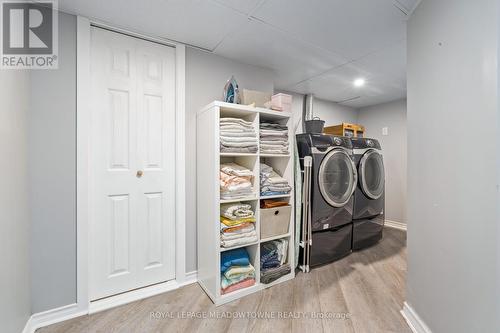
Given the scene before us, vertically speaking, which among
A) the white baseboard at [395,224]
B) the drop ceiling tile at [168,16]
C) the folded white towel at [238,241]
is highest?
the drop ceiling tile at [168,16]

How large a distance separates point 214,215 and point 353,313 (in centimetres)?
125

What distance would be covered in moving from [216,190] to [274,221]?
0.64 m

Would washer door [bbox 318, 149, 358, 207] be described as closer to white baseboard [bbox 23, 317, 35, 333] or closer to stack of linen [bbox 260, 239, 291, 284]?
stack of linen [bbox 260, 239, 291, 284]

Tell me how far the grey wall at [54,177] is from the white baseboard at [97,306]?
47 mm

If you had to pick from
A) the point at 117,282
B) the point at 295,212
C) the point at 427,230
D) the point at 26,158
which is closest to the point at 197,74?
the point at 26,158

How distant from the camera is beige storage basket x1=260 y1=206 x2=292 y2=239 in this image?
1.87 metres

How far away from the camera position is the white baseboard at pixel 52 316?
136 cm

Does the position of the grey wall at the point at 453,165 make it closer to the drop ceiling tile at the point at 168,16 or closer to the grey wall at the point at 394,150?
the drop ceiling tile at the point at 168,16

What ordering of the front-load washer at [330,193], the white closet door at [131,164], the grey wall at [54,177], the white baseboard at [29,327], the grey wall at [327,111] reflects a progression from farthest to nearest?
the grey wall at [327,111] < the front-load washer at [330,193] < the white closet door at [131,164] < the grey wall at [54,177] < the white baseboard at [29,327]

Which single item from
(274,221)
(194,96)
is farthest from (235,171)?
(194,96)

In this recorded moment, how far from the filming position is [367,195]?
271 centimetres

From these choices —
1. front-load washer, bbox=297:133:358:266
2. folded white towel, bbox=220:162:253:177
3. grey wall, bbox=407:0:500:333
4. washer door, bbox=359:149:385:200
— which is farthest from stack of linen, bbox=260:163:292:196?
washer door, bbox=359:149:385:200

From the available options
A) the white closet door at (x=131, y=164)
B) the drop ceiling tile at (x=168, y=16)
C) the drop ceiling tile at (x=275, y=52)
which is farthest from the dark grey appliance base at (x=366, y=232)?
the drop ceiling tile at (x=168, y=16)

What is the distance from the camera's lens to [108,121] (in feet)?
5.36
